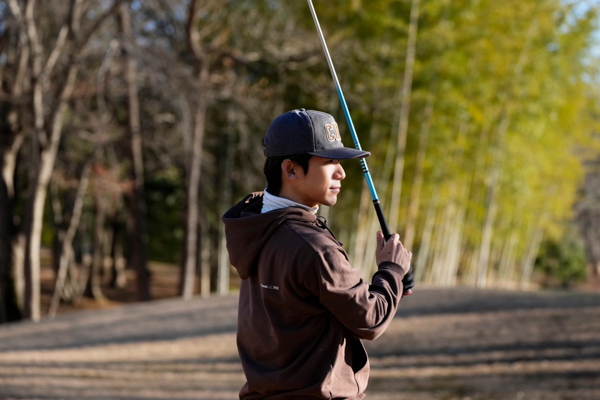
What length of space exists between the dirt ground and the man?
4.01 metres

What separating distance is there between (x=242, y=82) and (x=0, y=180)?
4192 mm

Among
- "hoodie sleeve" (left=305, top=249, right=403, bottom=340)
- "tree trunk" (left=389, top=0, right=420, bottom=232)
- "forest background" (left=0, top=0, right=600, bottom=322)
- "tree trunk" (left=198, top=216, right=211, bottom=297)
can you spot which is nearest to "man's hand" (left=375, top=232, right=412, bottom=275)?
"hoodie sleeve" (left=305, top=249, right=403, bottom=340)

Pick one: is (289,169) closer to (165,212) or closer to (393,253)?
(393,253)

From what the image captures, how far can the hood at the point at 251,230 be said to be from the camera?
5.44 feet

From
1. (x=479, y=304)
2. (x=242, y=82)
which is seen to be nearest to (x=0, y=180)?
(x=242, y=82)

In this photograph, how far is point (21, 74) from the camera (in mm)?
10469

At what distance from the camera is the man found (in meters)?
1.57

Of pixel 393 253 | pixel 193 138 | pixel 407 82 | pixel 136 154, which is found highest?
pixel 407 82

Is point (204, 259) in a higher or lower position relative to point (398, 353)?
lower

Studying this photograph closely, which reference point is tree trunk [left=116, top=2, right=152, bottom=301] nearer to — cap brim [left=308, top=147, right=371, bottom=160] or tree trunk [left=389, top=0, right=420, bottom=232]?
tree trunk [left=389, top=0, right=420, bottom=232]

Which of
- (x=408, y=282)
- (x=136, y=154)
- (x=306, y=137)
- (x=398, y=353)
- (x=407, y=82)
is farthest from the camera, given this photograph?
(x=136, y=154)

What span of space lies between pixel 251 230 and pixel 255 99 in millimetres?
10669

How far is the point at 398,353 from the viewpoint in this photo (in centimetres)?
696

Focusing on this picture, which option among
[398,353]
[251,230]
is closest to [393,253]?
[251,230]
